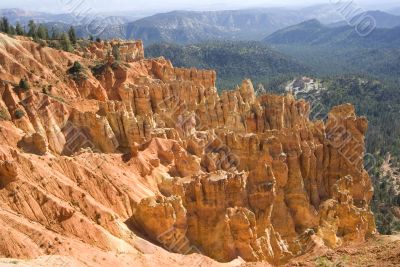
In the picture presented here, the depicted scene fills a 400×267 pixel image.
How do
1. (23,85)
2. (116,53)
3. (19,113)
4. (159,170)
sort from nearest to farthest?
(159,170) < (19,113) < (23,85) < (116,53)

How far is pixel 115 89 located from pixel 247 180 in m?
25.8

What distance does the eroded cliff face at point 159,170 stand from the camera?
26.2m

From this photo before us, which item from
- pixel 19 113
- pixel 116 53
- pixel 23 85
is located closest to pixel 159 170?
pixel 19 113

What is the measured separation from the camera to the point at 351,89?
16212cm

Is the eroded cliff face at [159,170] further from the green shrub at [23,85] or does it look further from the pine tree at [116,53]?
the pine tree at [116,53]

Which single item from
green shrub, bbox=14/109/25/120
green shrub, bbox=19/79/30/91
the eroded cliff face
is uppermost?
green shrub, bbox=19/79/30/91

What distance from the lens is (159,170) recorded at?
125 ft

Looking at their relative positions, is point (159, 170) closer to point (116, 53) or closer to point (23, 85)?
point (23, 85)

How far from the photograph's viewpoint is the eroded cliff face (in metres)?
26.2

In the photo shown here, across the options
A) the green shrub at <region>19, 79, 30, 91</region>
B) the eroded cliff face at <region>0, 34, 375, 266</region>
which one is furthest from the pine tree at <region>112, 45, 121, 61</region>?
the green shrub at <region>19, 79, 30, 91</region>

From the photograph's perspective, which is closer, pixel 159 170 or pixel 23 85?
pixel 159 170

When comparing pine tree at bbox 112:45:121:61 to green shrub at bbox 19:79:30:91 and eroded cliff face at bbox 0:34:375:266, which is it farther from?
green shrub at bbox 19:79:30:91

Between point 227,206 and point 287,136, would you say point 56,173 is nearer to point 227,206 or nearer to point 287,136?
point 227,206

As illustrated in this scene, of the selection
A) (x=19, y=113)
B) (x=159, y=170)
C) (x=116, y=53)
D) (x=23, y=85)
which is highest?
(x=23, y=85)
